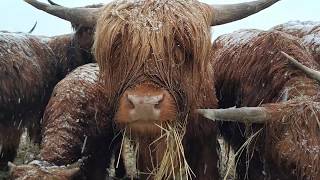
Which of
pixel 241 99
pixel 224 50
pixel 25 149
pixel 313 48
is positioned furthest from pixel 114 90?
pixel 25 149

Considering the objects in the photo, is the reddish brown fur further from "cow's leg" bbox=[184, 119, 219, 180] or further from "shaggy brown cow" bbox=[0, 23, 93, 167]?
"shaggy brown cow" bbox=[0, 23, 93, 167]

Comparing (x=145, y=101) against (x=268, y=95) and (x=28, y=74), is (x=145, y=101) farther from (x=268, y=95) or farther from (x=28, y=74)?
(x=28, y=74)

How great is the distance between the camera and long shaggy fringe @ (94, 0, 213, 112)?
5.00 meters

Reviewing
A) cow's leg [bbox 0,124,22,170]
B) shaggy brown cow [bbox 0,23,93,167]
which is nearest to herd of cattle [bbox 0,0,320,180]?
shaggy brown cow [bbox 0,23,93,167]

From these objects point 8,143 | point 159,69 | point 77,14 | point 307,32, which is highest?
point 77,14

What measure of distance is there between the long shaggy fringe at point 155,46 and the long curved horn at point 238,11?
223mm

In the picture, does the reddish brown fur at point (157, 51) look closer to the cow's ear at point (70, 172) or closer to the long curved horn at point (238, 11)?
the long curved horn at point (238, 11)

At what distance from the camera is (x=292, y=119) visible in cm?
489

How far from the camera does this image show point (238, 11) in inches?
222

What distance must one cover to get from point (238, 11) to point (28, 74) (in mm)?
3714

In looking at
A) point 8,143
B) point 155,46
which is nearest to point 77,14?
point 155,46

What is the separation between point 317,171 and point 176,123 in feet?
3.85

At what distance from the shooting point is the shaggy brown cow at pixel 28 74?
8156 millimetres

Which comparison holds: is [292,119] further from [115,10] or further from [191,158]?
[115,10]
